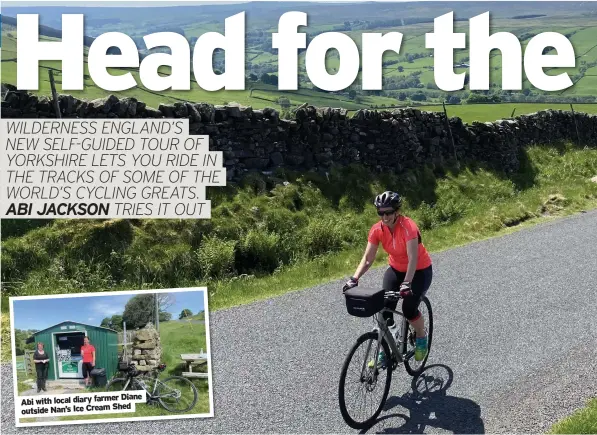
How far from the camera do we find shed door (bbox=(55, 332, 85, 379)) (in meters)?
6.37

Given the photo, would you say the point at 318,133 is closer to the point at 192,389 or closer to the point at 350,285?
the point at 350,285

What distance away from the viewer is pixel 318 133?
59.0 ft

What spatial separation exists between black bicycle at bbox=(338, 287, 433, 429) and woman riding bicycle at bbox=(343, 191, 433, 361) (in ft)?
0.77

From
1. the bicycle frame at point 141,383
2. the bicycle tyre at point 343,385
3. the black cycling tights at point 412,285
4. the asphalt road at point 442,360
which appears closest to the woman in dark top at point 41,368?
the bicycle frame at point 141,383

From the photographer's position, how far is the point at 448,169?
71.2 ft

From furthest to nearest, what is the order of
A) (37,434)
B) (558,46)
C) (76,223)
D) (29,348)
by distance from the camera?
(558,46) < (76,223) < (37,434) < (29,348)

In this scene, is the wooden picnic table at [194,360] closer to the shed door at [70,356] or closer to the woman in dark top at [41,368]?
the shed door at [70,356]

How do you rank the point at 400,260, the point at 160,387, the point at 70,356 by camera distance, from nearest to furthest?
the point at 70,356 → the point at 160,387 → the point at 400,260

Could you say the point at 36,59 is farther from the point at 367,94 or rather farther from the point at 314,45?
the point at 367,94

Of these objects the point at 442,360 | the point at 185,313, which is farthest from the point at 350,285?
the point at 442,360

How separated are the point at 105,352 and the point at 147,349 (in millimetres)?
389

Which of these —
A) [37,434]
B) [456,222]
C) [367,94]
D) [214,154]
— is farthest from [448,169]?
[367,94]

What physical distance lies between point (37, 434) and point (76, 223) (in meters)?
6.75

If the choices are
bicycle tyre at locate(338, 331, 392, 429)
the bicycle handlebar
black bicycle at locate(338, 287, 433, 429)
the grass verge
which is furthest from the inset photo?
the grass verge
